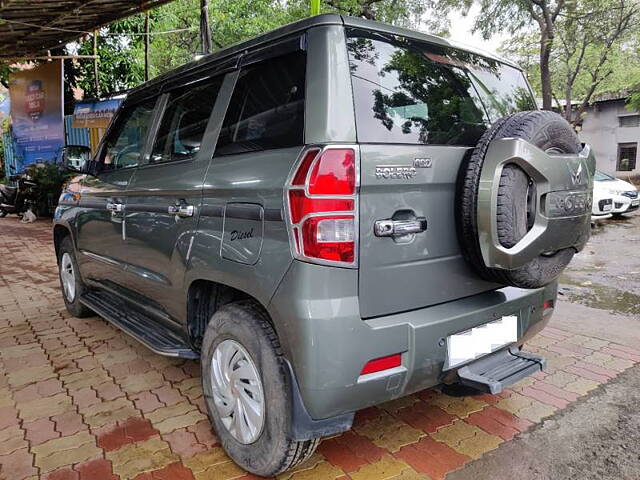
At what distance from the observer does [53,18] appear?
7301 mm

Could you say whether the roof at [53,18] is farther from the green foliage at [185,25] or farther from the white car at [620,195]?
the white car at [620,195]

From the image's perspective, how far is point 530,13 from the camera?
14.9 m

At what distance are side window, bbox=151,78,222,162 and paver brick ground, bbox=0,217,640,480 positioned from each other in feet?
4.75

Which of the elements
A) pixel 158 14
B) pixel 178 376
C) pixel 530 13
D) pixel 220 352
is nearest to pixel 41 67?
pixel 158 14

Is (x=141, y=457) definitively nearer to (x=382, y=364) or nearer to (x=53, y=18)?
(x=382, y=364)

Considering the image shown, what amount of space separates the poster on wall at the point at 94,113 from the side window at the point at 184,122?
270 inches

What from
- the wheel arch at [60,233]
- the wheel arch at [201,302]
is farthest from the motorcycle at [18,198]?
the wheel arch at [201,302]

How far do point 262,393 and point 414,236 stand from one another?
2.93 ft

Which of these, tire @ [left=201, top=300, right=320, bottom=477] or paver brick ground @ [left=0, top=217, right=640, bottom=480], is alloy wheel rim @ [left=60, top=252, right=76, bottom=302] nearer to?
paver brick ground @ [left=0, top=217, right=640, bottom=480]

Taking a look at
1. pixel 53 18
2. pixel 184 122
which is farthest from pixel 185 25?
pixel 184 122

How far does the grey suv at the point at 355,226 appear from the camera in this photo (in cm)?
180

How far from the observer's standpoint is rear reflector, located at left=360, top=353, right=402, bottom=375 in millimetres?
1824

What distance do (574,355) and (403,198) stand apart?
2322 millimetres

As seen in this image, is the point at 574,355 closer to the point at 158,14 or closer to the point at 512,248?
the point at 512,248
